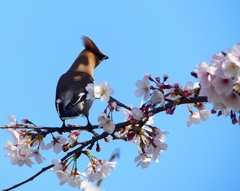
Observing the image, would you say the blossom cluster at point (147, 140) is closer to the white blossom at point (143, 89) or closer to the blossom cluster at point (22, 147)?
the white blossom at point (143, 89)

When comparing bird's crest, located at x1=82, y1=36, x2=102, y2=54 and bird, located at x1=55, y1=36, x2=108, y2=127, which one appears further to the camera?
bird's crest, located at x1=82, y1=36, x2=102, y2=54

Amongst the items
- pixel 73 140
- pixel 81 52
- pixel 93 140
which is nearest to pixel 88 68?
pixel 81 52

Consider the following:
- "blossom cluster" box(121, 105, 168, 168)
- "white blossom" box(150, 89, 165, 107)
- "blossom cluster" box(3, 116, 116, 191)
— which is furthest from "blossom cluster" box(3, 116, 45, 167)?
"white blossom" box(150, 89, 165, 107)

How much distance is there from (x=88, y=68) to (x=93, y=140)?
3154mm

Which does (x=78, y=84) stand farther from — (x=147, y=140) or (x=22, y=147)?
(x=147, y=140)

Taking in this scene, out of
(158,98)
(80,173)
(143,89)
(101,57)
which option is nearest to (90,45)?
(101,57)

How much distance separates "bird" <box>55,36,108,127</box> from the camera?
14.1ft

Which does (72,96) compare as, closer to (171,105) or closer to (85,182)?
(85,182)

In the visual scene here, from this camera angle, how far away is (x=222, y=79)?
1.97 m

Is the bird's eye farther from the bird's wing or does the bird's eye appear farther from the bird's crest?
the bird's wing

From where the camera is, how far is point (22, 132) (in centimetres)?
308

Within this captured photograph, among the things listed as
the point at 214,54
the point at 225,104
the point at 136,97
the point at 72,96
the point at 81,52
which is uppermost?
the point at 81,52

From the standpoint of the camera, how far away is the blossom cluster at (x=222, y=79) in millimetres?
1929

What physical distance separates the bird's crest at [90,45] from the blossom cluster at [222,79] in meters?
4.24
